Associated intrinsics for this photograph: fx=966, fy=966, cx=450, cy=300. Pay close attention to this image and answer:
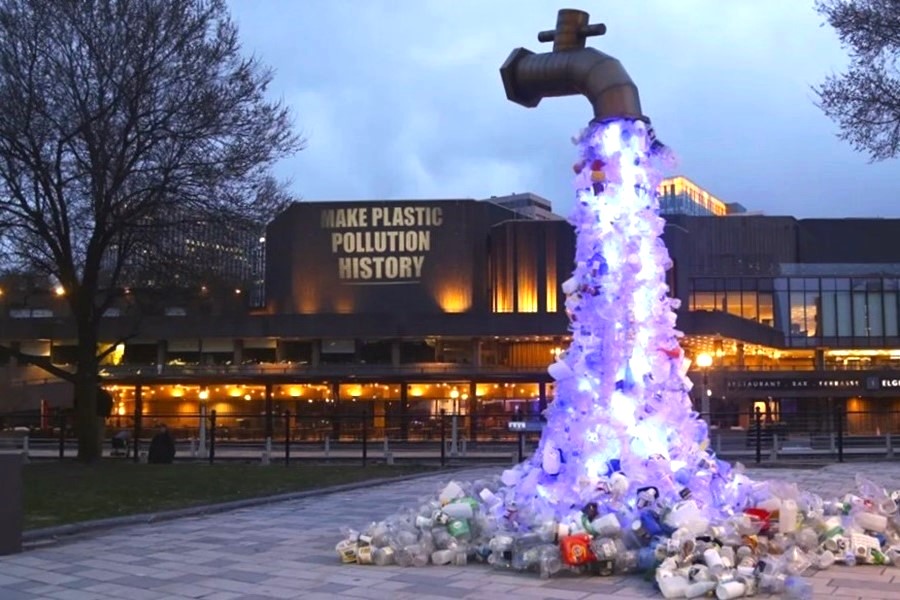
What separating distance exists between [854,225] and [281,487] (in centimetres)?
8445

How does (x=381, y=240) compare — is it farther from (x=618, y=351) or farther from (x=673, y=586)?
(x=673, y=586)

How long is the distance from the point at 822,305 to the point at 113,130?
71930mm

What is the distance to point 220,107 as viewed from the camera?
72.9 ft

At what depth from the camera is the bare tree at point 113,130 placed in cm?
2070

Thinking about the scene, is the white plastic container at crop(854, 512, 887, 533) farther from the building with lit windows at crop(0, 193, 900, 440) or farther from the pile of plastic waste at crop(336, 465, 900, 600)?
the building with lit windows at crop(0, 193, 900, 440)

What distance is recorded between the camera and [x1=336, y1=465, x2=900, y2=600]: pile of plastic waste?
289 inches

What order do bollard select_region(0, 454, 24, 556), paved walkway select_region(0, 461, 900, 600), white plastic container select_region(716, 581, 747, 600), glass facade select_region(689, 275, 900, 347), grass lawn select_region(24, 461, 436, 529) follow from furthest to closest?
glass facade select_region(689, 275, 900, 347) < grass lawn select_region(24, 461, 436, 529) < bollard select_region(0, 454, 24, 556) < paved walkway select_region(0, 461, 900, 600) < white plastic container select_region(716, 581, 747, 600)

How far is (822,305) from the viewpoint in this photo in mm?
81750

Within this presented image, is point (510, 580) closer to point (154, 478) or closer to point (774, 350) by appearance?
point (154, 478)

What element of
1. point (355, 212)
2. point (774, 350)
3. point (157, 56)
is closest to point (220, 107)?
point (157, 56)

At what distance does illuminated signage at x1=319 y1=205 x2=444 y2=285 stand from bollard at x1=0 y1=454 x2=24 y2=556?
68944 millimetres

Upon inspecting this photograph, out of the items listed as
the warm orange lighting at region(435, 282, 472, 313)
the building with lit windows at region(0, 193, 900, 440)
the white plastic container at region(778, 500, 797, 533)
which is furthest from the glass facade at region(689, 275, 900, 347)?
the white plastic container at region(778, 500, 797, 533)

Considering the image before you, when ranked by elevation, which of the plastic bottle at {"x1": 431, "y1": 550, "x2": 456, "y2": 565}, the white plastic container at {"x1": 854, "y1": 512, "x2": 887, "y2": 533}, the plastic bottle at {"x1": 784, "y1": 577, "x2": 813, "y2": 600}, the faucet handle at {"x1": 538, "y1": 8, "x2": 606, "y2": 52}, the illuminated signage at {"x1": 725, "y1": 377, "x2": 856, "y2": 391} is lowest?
the plastic bottle at {"x1": 431, "y1": 550, "x2": 456, "y2": 565}

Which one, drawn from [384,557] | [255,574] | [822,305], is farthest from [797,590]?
[822,305]
